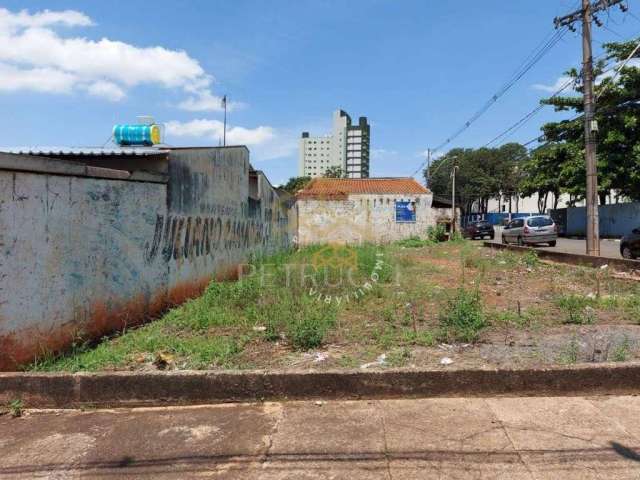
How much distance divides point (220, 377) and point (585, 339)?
3.71m

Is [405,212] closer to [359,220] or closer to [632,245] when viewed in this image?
A: [359,220]

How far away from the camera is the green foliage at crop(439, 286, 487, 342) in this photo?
4684mm

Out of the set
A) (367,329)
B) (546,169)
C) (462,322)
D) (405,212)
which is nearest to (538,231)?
(405,212)

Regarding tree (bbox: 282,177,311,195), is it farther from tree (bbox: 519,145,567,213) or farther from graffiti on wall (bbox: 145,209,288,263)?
graffiti on wall (bbox: 145,209,288,263)

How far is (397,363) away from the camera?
3.99 metres

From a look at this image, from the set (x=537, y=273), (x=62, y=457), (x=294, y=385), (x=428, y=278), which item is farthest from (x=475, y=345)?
(x=537, y=273)

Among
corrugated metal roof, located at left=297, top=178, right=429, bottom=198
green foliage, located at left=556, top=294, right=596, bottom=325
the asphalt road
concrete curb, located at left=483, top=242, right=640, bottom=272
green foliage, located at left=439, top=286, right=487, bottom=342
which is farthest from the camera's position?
corrugated metal roof, located at left=297, top=178, right=429, bottom=198

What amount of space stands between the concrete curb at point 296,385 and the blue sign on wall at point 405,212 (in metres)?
20.2

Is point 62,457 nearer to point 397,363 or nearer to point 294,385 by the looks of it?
point 294,385

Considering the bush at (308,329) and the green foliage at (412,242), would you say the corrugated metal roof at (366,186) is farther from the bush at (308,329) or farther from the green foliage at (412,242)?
the bush at (308,329)

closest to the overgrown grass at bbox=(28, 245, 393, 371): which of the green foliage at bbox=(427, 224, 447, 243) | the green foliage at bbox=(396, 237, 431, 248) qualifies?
the green foliage at bbox=(396, 237, 431, 248)

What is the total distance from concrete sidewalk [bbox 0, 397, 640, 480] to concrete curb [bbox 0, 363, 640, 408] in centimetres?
9

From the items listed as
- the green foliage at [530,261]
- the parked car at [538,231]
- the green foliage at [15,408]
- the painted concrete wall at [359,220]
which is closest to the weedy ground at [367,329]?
the green foliage at [15,408]

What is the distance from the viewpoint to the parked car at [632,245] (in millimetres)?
12672
